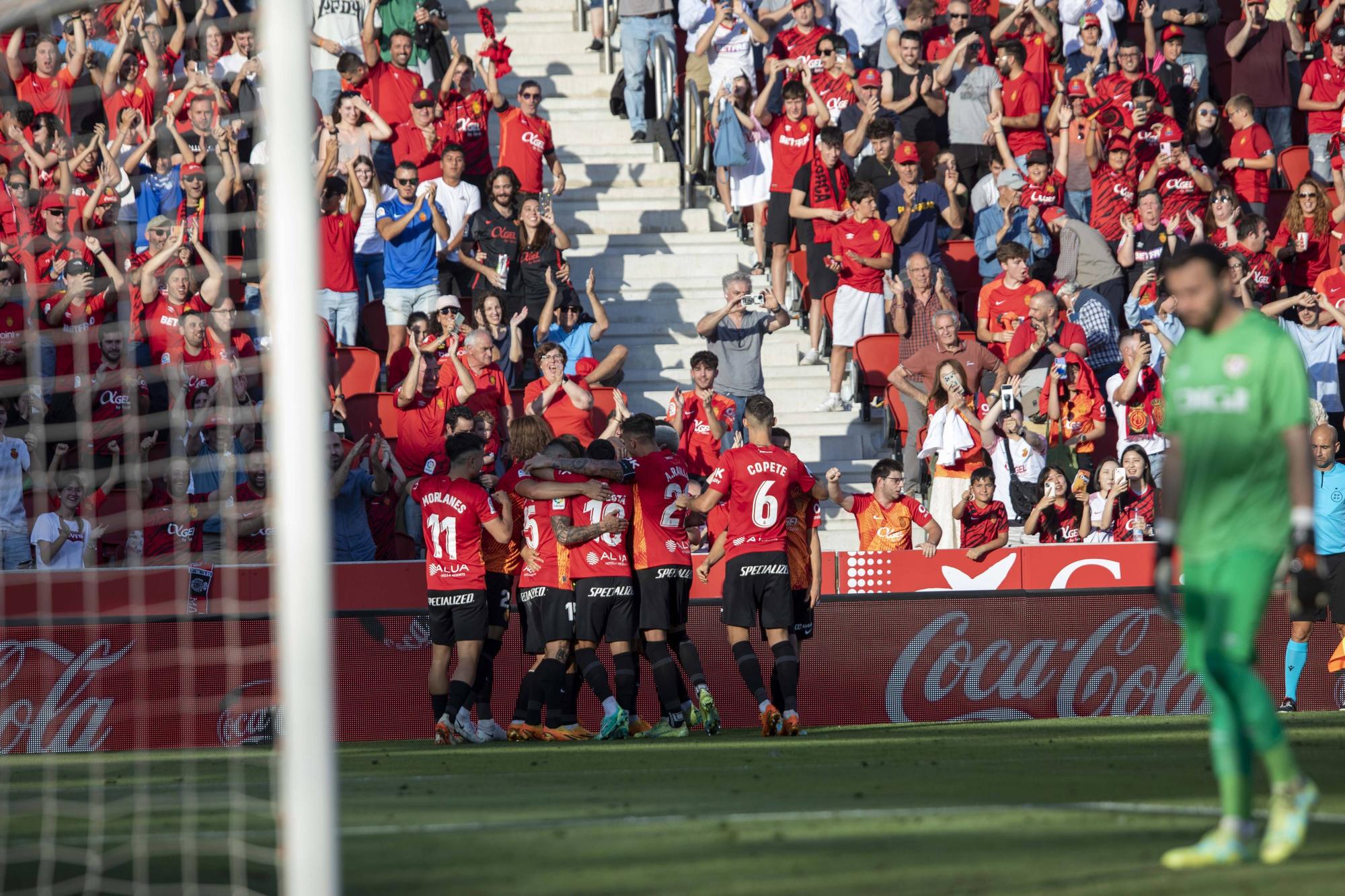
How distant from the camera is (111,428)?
12.2 metres

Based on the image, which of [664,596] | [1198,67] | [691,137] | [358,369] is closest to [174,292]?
[358,369]

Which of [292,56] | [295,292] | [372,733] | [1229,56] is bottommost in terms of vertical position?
[372,733]

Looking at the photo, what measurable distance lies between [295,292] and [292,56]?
66cm

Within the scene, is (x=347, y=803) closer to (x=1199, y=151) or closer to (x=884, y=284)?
(x=884, y=284)

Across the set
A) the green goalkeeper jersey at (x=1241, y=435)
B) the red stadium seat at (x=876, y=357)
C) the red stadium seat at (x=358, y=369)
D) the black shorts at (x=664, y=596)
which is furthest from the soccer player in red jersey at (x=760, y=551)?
the green goalkeeper jersey at (x=1241, y=435)

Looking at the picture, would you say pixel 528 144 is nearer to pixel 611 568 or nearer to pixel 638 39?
pixel 638 39

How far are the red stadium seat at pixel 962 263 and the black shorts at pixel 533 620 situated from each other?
6.83m

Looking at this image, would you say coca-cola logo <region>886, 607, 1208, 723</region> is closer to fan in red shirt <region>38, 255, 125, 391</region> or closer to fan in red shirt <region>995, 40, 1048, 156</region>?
fan in red shirt <region>995, 40, 1048, 156</region>

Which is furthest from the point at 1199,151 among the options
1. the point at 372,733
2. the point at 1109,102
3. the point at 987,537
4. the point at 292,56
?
the point at 292,56

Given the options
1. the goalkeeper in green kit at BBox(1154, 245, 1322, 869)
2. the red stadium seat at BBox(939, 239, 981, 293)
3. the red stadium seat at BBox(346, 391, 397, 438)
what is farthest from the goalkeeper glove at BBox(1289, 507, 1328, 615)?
the red stadium seat at BBox(939, 239, 981, 293)

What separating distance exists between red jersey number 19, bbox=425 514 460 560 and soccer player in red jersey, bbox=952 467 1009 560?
14.8 ft

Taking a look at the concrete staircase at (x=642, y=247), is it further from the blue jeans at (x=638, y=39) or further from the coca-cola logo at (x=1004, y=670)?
the coca-cola logo at (x=1004, y=670)

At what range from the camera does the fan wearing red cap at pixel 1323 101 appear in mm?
18938

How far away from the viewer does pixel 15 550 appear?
1267cm
